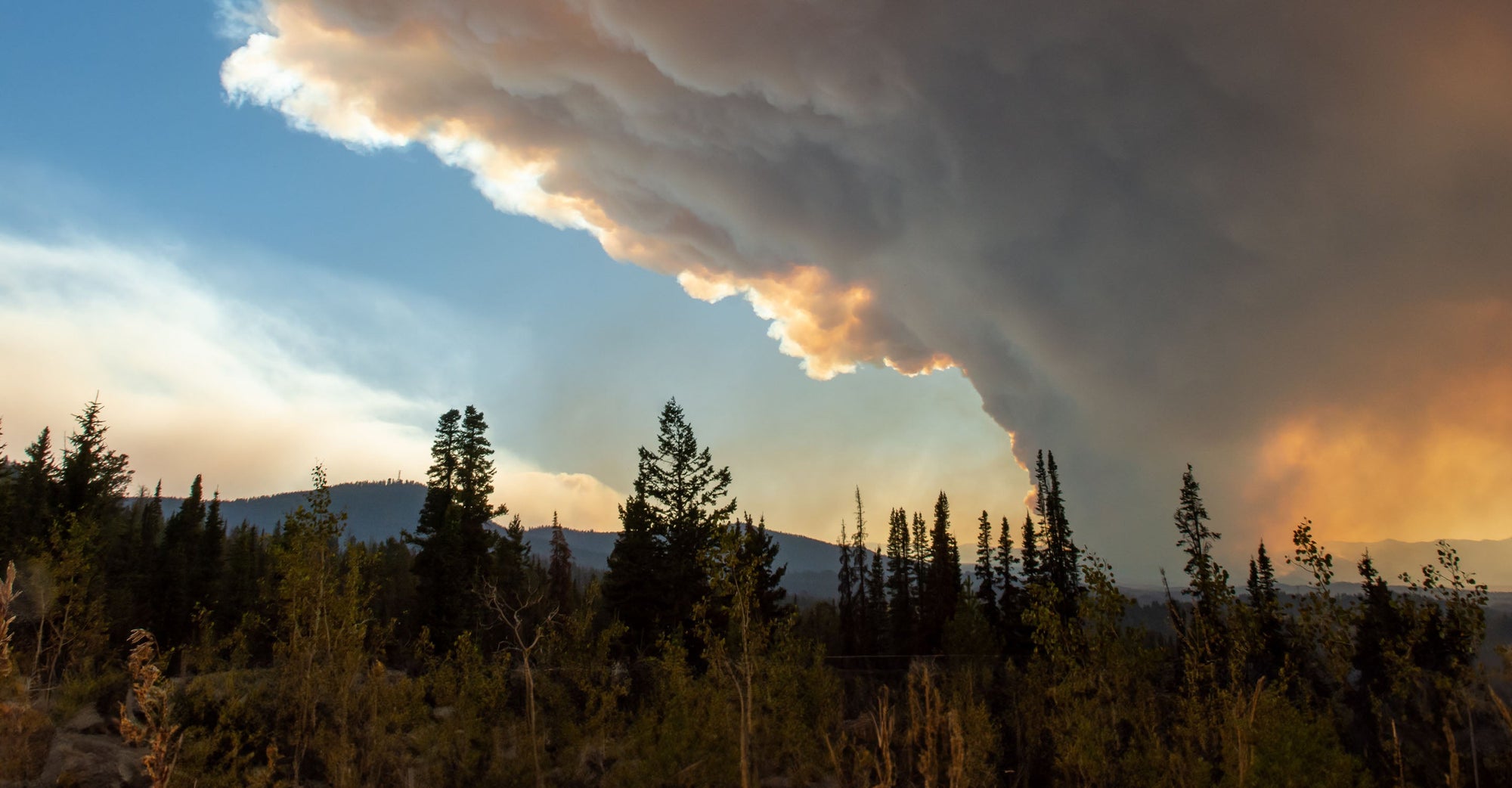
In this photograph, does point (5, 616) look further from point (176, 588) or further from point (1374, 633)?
point (176, 588)

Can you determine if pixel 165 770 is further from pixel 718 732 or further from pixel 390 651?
pixel 390 651

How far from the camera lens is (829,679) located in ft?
144

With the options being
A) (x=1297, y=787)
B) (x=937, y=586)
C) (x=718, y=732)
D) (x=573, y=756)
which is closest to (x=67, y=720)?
(x=573, y=756)

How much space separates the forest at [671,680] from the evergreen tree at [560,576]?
52.8ft

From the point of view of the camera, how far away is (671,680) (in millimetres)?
37594

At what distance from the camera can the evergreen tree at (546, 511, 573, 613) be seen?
81.1 metres

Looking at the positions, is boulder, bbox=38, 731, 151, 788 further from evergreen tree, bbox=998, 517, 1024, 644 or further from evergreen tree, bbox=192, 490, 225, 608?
evergreen tree, bbox=998, 517, 1024, 644

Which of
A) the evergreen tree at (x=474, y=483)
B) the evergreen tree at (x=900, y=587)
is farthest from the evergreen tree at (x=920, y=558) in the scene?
the evergreen tree at (x=474, y=483)

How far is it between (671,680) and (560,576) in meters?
51.7

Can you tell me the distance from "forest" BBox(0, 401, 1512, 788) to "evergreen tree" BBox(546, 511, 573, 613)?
1609 centimetres

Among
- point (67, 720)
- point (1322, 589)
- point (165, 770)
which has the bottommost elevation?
point (67, 720)

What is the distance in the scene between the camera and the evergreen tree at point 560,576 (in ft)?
266

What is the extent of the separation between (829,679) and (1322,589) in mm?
23311

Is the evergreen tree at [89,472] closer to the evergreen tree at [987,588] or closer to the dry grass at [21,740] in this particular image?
the dry grass at [21,740]
